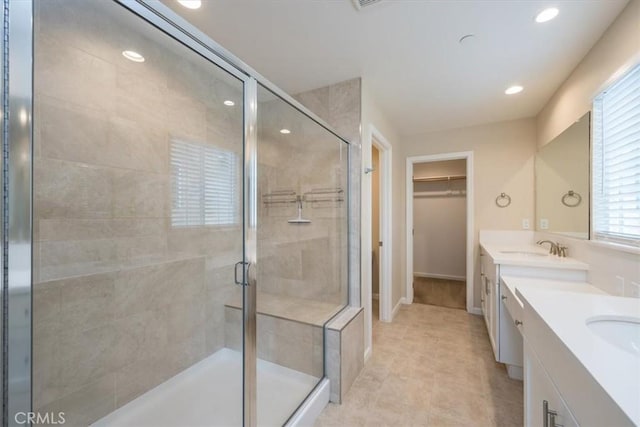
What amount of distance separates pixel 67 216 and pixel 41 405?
97 centimetres

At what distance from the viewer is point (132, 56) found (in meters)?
1.69

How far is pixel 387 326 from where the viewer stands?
3.11 meters

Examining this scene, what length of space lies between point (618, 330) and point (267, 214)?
1967mm

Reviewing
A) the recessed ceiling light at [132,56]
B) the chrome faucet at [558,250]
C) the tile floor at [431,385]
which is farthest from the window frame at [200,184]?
the chrome faucet at [558,250]

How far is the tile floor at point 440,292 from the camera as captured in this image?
12.8 ft

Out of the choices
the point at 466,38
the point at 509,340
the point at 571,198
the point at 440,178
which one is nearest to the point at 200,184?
the point at 466,38

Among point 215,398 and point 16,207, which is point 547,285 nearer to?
point 215,398

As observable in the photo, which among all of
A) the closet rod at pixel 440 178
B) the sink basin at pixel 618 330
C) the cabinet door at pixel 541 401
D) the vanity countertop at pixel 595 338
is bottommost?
the cabinet door at pixel 541 401

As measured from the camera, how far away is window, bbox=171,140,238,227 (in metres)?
1.98

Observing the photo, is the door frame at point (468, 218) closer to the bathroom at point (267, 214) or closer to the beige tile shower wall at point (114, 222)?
the bathroom at point (267, 214)

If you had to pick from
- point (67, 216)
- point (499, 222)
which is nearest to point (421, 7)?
point (67, 216)

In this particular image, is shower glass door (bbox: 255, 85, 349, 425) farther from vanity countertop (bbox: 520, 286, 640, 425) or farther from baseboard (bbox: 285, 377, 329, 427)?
vanity countertop (bbox: 520, 286, 640, 425)

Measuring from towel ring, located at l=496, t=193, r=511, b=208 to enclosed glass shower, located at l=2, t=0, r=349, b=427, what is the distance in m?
2.20

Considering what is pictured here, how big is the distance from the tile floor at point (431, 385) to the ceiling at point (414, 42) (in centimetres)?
247
